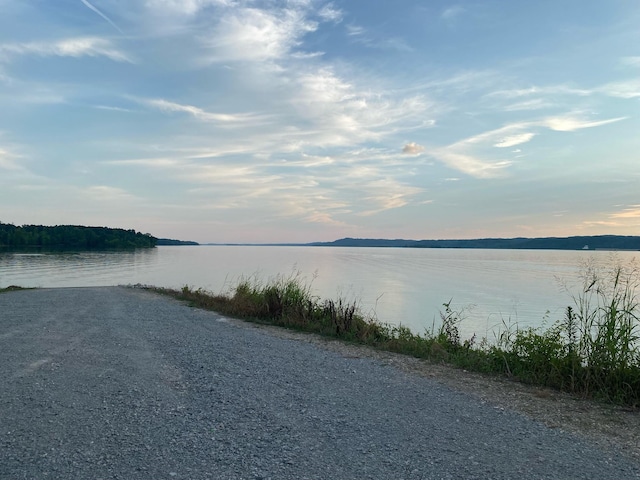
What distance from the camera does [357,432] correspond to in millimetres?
4094

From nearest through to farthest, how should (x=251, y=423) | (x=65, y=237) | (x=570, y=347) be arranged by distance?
(x=251, y=423)
(x=570, y=347)
(x=65, y=237)

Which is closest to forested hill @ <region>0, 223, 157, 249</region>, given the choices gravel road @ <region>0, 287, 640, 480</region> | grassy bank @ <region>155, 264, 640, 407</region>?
gravel road @ <region>0, 287, 640, 480</region>

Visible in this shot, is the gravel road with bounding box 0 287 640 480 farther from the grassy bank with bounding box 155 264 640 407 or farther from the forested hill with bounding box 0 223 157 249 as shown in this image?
the forested hill with bounding box 0 223 157 249

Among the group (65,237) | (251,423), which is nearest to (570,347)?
(251,423)

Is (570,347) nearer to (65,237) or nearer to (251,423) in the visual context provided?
(251,423)

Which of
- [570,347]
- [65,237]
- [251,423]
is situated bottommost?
[251,423]

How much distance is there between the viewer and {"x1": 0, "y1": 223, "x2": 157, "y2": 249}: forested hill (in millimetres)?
94613

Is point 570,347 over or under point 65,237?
under

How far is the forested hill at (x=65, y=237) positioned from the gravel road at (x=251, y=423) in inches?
4170

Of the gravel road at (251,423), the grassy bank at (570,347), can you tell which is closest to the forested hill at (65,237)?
the gravel road at (251,423)

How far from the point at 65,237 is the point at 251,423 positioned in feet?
386

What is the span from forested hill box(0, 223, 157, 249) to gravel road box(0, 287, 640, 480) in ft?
347

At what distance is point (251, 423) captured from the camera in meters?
4.25

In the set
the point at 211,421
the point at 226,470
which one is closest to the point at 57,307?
the point at 211,421
